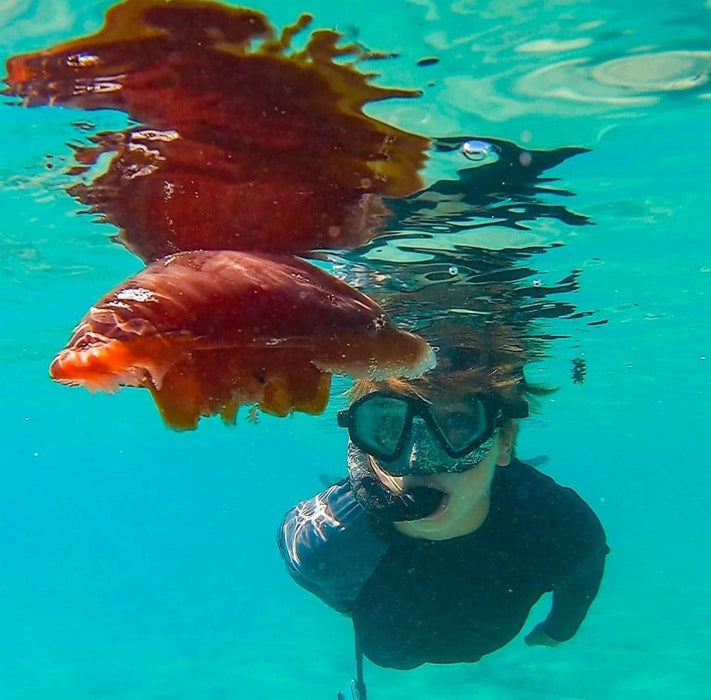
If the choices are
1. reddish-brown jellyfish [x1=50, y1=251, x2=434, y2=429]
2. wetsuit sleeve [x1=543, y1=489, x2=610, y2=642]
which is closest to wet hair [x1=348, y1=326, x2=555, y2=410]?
wetsuit sleeve [x1=543, y1=489, x2=610, y2=642]

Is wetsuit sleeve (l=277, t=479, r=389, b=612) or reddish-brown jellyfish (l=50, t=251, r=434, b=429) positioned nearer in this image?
reddish-brown jellyfish (l=50, t=251, r=434, b=429)

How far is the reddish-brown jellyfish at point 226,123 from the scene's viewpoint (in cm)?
456

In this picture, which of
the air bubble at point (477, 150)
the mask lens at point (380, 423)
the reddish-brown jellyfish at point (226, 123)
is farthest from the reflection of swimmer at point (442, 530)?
the air bubble at point (477, 150)

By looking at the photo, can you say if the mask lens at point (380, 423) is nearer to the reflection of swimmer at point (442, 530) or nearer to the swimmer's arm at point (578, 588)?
the reflection of swimmer at point (442, 530)

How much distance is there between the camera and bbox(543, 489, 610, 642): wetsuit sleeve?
296 inches

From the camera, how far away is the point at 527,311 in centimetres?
1268

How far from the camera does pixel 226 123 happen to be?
525 centimetres

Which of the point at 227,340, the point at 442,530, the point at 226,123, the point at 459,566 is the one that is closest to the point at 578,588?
the point at 459,566

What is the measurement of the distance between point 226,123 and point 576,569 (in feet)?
20.0

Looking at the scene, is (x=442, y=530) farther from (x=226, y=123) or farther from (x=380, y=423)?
(x=226, y=123)

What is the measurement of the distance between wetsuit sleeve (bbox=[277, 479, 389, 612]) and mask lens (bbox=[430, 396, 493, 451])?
1.36m

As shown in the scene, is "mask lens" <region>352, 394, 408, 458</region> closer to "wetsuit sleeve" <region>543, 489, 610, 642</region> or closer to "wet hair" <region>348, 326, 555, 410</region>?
"wet hair" <region>348, 326, 555, 410</region>

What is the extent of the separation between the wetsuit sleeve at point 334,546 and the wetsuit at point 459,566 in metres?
0.01

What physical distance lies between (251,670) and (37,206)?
24217 mm
